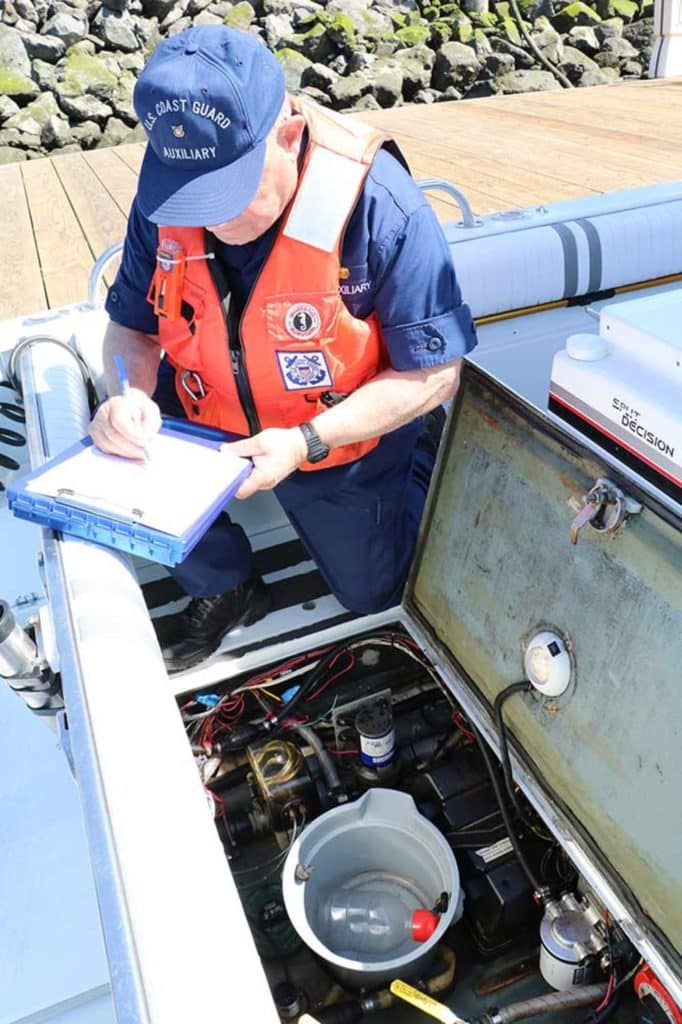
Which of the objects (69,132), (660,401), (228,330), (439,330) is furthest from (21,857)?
(69,132)

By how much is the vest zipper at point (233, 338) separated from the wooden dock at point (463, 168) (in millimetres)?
1401

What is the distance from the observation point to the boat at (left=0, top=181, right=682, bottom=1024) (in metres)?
1.04

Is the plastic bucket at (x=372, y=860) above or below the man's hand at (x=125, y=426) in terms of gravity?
below

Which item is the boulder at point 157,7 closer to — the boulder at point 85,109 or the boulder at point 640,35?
the boulder at point 85,109

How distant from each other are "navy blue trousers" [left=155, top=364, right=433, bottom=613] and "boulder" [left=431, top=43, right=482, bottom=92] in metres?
9.75

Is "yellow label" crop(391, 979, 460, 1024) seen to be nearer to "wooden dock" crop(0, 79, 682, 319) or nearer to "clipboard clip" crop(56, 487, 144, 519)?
"clipboard clip" crop(56, 487, 144, 519)

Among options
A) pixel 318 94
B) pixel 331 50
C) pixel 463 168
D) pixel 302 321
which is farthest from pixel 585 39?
pixel 302 321

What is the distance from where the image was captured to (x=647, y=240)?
8.84 feet

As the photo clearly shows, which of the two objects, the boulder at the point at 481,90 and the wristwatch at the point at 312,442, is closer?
the wristwatch at the point at 312,442

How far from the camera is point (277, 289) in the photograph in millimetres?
1692

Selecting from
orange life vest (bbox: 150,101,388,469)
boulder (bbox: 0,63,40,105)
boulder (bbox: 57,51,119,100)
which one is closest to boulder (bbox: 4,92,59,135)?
boulder (bbox: 0,63,40,105)

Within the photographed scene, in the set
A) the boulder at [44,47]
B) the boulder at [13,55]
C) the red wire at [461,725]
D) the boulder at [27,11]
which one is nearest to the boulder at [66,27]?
the boulder at [44,47]

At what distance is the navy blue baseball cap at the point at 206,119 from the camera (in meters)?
1.38

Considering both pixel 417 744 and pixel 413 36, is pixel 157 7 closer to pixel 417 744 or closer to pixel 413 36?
pixel 413 36
